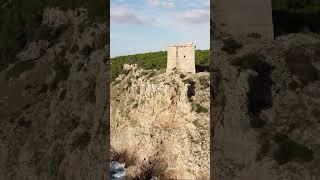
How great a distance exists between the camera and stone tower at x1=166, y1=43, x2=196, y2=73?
3725 cm

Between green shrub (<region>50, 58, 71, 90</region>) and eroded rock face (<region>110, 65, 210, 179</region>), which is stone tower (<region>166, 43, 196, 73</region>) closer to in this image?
eroded rock face (<region>110, 65, 210, 179</region>)

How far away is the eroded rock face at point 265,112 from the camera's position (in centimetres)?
2167

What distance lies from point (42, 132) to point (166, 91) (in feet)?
56.1

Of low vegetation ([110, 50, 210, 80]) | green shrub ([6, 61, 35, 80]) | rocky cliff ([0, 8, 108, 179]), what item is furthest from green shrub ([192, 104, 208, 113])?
green shrub ([6, 61, 35, 80])

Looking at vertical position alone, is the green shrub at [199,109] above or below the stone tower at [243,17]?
below

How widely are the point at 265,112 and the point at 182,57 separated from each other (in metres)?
16.0

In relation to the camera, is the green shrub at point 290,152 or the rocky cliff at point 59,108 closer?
the green shrub at point 290,152

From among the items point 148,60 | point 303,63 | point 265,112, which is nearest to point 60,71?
point 265,112

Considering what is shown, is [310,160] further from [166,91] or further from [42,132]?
[166,91]

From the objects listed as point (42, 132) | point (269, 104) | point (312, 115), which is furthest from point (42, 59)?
point (312, 115)

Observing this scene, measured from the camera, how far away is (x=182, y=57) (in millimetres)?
38562

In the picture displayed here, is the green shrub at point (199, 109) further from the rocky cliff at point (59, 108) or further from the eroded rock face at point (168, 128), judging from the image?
the rocky cliff at point (59, 108)

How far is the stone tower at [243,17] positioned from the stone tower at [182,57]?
447 inches

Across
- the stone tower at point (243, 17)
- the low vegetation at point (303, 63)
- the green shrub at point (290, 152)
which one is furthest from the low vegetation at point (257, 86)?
the stone tower at point (243, 17)
